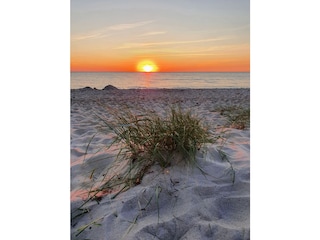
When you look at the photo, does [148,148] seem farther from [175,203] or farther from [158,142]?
[175,203]

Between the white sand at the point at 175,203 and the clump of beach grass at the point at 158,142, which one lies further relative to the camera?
the clump of beach grass at the point at 158,142

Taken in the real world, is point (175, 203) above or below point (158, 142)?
below

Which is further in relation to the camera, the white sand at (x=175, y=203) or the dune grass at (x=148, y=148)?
the dune grass at (x=148, y=148)

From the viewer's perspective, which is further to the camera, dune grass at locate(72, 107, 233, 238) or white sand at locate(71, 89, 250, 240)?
dune grass at locate(72, 107, 233, 238)

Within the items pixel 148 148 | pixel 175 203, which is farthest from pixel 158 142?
pixel 175 203

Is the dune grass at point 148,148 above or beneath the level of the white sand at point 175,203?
above

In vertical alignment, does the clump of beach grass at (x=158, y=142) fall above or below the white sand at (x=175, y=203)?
above

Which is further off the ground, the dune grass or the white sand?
the dune grass

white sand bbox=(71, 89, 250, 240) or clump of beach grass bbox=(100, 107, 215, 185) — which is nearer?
white sand bbox=(71, 89, 250, 240)
